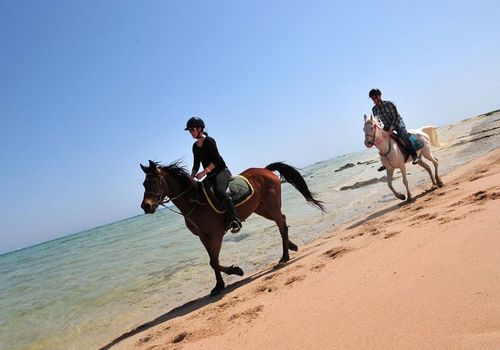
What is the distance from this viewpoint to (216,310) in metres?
4.80

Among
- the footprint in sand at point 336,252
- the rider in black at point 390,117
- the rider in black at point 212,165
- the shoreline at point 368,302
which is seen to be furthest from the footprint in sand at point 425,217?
the rider in black at point 390,117

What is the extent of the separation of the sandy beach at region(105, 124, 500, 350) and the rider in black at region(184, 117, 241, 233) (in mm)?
1414

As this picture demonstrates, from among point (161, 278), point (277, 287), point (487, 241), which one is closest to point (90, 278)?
point (161, 278)

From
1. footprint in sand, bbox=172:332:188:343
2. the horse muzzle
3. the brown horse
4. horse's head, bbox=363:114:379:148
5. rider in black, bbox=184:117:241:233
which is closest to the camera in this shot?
footprint in sand, bbox=172:332:188:343

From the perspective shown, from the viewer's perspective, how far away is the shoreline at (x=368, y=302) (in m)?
2.39

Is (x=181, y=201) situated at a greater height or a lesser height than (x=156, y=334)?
greater

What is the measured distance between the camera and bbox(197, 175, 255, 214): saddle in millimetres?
6332

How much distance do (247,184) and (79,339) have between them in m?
3.86

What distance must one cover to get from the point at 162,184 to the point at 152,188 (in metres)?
0.19

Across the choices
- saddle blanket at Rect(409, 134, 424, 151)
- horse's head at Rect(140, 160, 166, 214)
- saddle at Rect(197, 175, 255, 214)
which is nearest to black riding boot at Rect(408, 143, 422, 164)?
saddle blanket at Rect(409, 134, 424, 151)

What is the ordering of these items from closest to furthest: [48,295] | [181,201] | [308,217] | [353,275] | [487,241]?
[487,241], [353,275], [181,201], [48,295], [308,217]

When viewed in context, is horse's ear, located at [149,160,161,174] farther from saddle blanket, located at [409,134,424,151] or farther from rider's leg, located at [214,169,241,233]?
saddle blanket, located at [409,134,424,151]

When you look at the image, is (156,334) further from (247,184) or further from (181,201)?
(247,184)

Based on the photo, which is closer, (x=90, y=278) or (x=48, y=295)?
(x=48, y=295)
